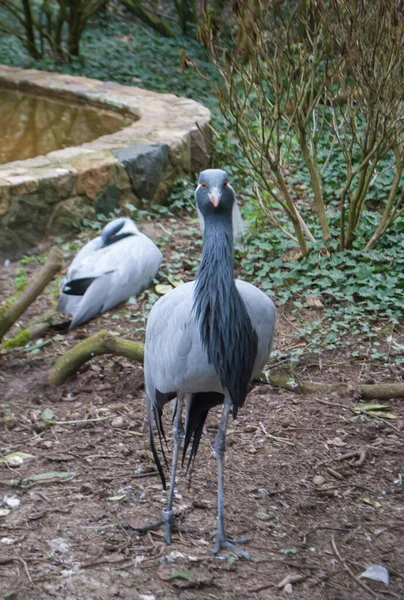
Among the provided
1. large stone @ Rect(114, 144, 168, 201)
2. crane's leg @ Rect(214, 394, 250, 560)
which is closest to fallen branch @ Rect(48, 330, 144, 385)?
crane's leg @ Rect(214, 394, 250, 560)

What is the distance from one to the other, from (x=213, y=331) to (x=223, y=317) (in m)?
0.07

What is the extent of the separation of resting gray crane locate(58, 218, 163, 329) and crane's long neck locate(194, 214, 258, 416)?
243cm

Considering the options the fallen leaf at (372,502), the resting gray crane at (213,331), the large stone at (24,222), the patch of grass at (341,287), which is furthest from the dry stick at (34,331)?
the fallen leaf at (372,502)

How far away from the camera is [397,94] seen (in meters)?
4.75

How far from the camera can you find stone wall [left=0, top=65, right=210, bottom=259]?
6418 millimetres

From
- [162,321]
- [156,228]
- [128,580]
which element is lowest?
[156,228]

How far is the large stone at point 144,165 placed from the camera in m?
7.06

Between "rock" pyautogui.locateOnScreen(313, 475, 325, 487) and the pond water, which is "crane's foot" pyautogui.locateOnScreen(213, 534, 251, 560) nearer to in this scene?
"rock" pyautogui.locateOnScreen(313, 475, 325, 487)

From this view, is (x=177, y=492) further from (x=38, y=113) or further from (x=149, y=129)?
(x=38, y=113)

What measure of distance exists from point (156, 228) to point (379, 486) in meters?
3.93

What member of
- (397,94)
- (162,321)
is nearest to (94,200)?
(397,94)

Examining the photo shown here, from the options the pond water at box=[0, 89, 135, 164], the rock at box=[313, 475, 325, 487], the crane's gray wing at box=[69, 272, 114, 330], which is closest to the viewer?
the rock at box=[313, 475, 325, 487]

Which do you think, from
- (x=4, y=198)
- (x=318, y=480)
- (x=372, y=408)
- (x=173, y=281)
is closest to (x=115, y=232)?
(x=173, y=281)

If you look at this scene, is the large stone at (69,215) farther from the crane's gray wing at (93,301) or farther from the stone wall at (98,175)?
the crane's gray wing at (93,301)
